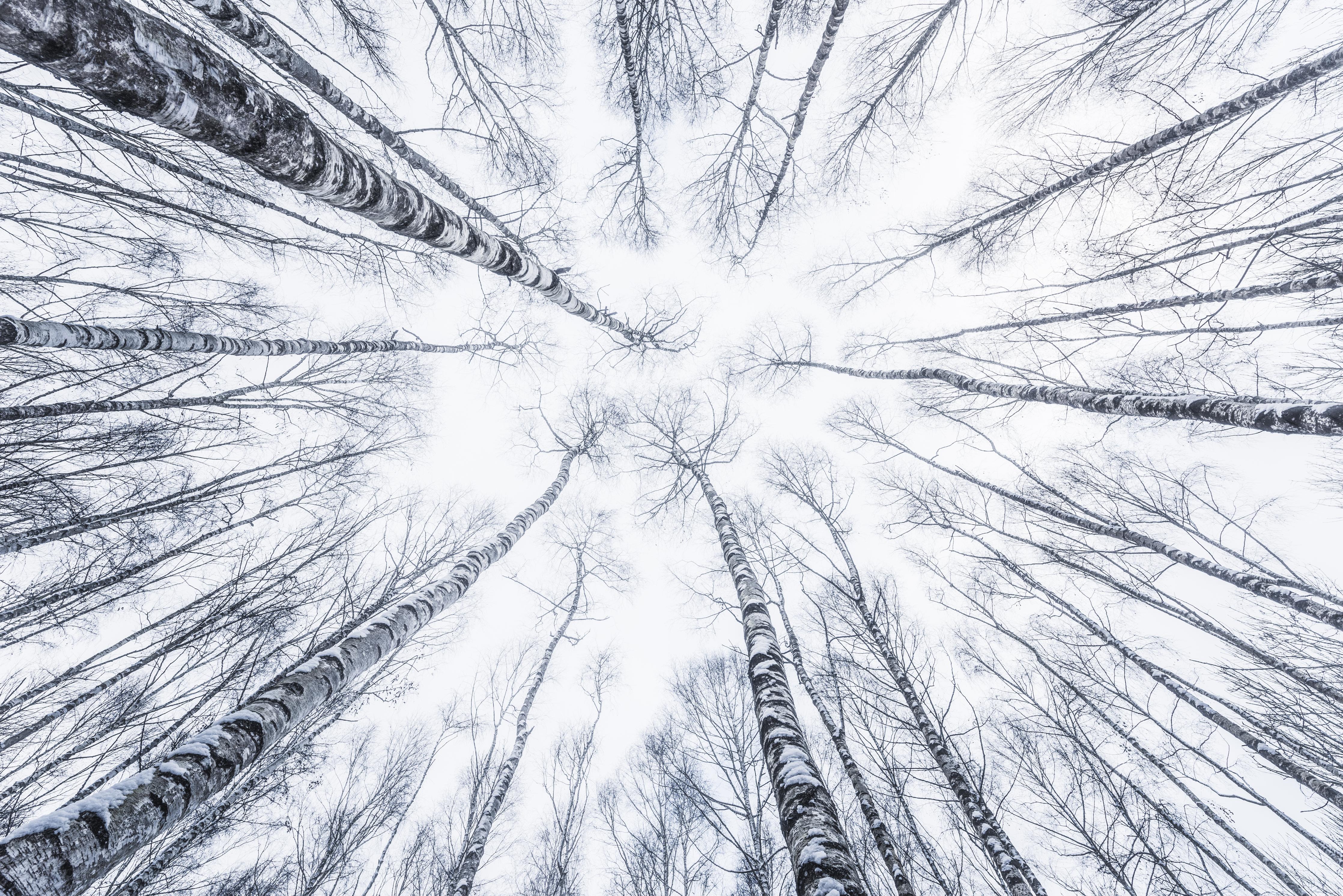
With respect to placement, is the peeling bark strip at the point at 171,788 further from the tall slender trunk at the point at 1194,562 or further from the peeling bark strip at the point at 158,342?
the tall slender trunk at the point at 1194,562

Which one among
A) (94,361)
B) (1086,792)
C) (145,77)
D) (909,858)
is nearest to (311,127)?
(145,77)

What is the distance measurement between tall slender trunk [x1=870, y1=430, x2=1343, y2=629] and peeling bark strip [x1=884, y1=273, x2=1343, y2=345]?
2.96 meters

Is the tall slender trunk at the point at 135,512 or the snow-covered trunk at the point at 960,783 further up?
the tall slender trunk at the point at 135,512

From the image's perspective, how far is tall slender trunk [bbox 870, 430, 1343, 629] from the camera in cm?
493

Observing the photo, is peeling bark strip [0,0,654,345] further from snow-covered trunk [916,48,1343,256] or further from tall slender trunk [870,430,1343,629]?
tall slender trunk [870,430,1343,629]

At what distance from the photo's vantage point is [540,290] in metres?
5.67

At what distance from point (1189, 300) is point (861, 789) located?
7.34 meters

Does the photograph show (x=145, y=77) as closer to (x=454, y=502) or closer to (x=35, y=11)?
(x=35, y=11)

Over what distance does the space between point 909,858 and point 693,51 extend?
1016 centimetres

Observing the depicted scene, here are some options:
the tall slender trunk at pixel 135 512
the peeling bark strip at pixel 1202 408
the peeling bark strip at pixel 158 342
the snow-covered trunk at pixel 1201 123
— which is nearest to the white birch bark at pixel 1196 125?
the snow-covered trunk at pixel 1201 123

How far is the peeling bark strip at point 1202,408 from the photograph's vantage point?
111 inches

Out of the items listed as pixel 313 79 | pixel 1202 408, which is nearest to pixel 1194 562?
pixel 1202 408

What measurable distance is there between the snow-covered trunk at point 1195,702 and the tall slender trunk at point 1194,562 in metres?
1.14

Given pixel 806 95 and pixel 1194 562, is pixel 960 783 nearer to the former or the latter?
pixel 1194 562
